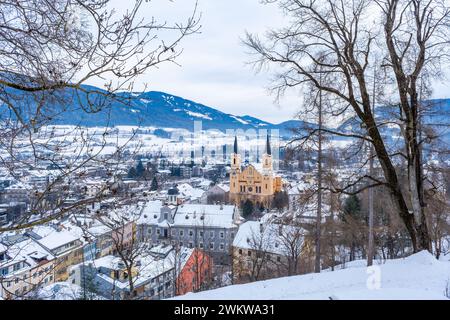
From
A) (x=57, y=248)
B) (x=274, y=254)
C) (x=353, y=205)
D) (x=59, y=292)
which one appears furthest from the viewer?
(x=353, y=205)

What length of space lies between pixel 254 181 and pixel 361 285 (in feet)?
178

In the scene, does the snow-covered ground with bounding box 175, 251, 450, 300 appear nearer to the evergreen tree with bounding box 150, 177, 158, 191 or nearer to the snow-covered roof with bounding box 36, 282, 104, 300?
the evergreen tree with bounding box 150, 177, 158, 191

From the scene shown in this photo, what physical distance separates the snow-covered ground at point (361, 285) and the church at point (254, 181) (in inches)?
1913

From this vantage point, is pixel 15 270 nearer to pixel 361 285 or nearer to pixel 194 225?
pixel 361 285

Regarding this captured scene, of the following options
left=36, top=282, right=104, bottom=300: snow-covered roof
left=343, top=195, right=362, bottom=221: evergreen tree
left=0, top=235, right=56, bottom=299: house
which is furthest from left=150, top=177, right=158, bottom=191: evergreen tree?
left=343, top=195, right=362, bottom=221: evergreen tree

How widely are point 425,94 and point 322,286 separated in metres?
5.24

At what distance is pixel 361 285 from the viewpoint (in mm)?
5535

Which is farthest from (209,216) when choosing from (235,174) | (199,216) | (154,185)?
(154,185)

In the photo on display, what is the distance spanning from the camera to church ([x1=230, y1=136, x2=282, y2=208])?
57062mm

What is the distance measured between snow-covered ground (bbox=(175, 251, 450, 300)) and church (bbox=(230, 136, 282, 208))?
159 ft

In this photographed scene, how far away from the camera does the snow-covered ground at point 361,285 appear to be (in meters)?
4.68

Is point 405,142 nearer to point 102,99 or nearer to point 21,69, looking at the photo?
point 102,99

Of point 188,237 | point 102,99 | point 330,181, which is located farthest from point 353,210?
point 102,99

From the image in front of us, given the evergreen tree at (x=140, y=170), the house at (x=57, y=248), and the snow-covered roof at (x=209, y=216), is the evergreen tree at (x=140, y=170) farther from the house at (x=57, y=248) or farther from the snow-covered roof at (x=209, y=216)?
the snow-covered roof at (x=209, y=216)
